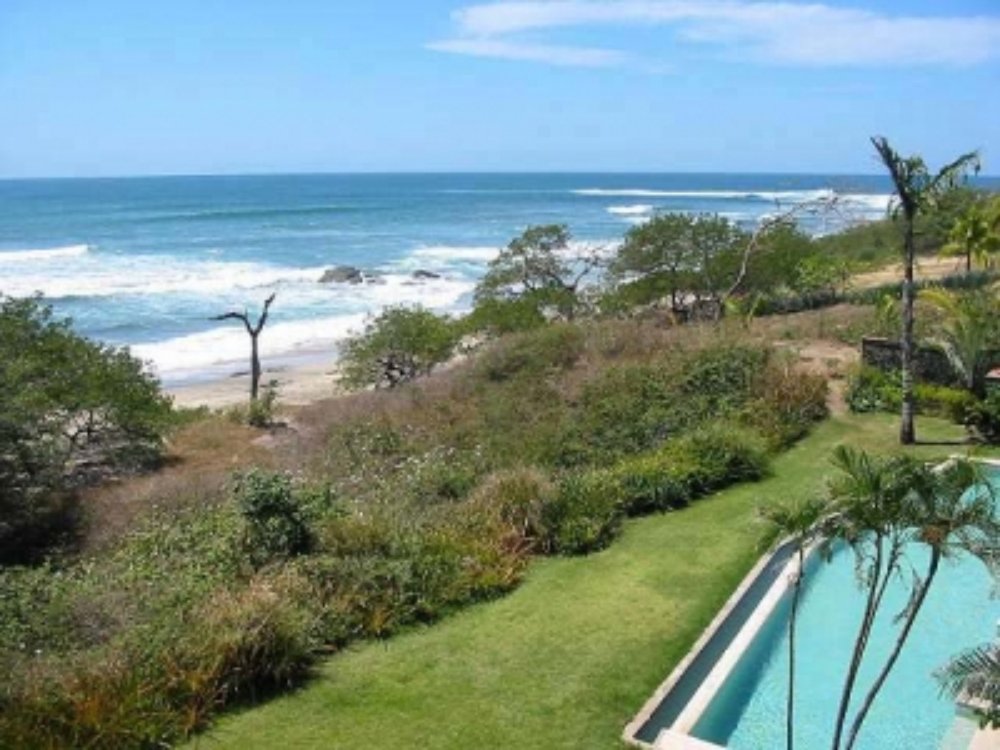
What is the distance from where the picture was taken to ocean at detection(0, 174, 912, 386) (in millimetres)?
Answer: 40531

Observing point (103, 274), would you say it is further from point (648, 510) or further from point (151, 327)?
point (648, 510)

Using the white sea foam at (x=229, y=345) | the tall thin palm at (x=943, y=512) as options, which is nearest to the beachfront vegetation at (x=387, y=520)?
the tall thin palm at (x=943, y=512)

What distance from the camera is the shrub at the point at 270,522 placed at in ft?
36.2

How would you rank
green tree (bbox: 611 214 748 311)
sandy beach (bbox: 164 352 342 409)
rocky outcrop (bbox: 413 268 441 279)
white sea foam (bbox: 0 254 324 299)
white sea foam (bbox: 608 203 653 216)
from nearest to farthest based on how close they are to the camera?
sandy beach (bbox: 164 352 342 409), green tree (bbox: 611 214 748 311), white sea foam (bbox: 0 254 324 299), rocky outcrop (bbox: 413 268 441 279), white sea foam (bbox: 608 203 653 216)

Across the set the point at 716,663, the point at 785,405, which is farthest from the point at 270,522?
the point at 785,405

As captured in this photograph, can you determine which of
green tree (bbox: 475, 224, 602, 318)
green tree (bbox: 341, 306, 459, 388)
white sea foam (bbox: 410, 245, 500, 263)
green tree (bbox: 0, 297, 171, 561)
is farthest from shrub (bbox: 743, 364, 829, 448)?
white sea foam (bbox: 410, 245, 500, 263)

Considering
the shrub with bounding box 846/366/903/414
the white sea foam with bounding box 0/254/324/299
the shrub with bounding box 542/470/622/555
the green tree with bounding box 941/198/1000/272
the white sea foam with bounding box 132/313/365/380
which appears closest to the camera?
the shrub with bounding box 542/470/622/555

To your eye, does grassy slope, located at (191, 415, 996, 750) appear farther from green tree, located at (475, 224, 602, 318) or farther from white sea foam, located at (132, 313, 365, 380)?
white sea foam, located at (132, 313, 365, 380)

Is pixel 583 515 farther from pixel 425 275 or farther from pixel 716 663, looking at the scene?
pixel 425 275

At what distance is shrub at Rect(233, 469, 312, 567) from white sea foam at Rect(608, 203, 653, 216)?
→ 96.8m

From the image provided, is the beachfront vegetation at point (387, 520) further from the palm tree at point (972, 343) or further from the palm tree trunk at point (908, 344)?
the palm tree at point (972, 343)

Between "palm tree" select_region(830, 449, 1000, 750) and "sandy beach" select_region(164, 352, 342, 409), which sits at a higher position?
"palm tree" select_region(830, 449, 1000, 750)

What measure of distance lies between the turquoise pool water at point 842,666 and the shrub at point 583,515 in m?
2.69

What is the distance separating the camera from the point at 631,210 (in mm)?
112000
